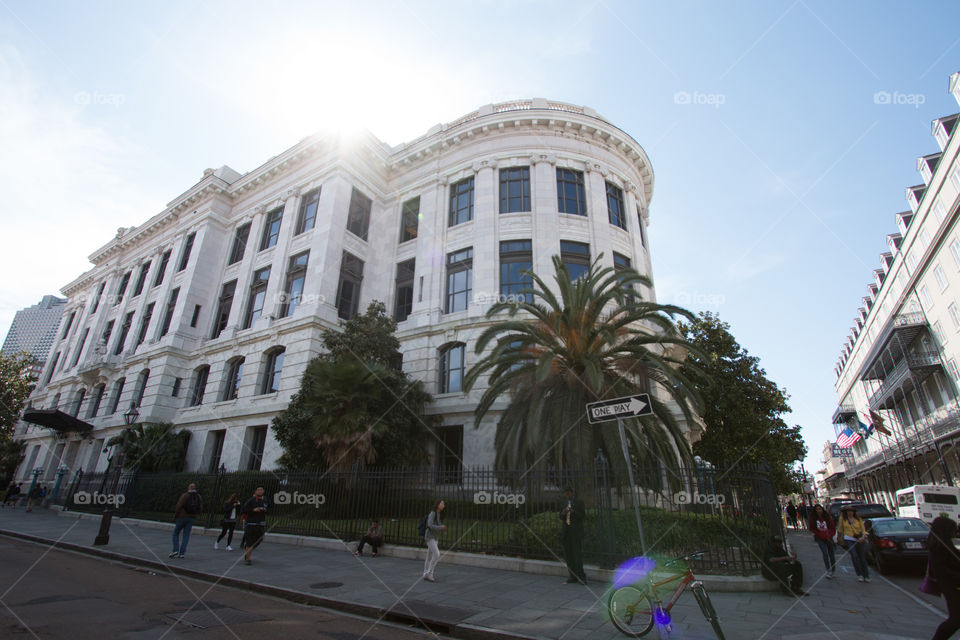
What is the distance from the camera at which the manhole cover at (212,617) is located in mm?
5870

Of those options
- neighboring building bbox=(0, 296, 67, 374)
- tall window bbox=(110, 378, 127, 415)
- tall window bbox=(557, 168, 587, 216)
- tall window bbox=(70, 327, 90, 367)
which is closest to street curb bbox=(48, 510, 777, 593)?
tall window bbox=(557, 168, 587, 216)

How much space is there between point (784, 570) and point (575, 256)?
697 inches

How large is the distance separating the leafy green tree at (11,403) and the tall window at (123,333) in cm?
1309

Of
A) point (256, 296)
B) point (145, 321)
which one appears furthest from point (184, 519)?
point (145, 321)

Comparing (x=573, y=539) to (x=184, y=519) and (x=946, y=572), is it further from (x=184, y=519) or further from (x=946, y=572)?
(x=184, y=519)

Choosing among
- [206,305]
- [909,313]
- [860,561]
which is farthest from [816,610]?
[909,313]

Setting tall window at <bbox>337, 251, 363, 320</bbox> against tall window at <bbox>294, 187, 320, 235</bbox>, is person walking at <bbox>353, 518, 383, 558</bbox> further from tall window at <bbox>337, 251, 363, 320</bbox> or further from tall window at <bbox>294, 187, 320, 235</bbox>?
tall window at <bbox>294, 187, 320, 235</bbox>

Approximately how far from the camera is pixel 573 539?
344 inches

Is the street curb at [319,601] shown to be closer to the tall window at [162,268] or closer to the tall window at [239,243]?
the tall window at [239,243]

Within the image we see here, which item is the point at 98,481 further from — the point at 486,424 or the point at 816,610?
the point at 816,610

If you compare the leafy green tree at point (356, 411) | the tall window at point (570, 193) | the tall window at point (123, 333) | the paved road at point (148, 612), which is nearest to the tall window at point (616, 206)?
the tall window at point (570, 193)

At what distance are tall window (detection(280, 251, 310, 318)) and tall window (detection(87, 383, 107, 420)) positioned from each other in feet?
62.1

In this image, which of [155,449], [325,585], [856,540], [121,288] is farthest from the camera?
[121,288]

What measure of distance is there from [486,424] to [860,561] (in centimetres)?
1340
